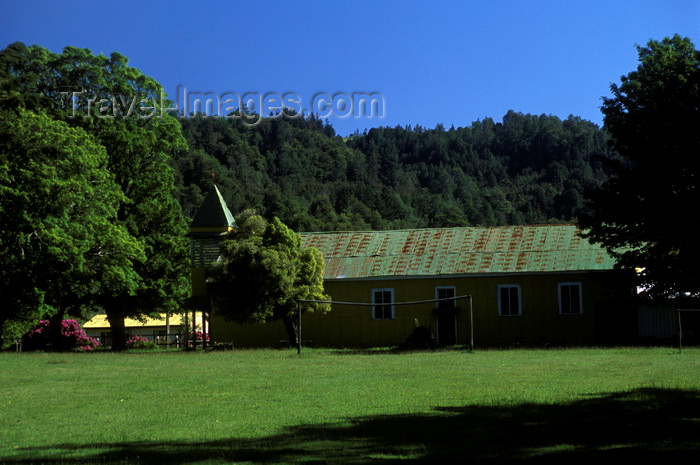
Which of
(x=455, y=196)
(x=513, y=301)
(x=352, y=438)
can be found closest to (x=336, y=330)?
(x=513, y=301)

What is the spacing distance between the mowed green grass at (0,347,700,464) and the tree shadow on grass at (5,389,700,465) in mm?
26

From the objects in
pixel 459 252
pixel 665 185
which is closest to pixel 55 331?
pixel 459 252

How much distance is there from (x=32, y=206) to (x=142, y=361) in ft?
37.5

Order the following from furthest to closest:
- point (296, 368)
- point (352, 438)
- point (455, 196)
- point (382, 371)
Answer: point (455, 196)
point (296, 368)
point (382, 371)
point (352, 438)

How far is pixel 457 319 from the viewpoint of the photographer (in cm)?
4012

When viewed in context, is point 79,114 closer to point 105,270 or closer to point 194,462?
point 105,270

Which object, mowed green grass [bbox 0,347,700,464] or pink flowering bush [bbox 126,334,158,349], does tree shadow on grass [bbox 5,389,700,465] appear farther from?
pink flowering bush [bbox 126,334,158,349]

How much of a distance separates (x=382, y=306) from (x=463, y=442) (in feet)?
96.8

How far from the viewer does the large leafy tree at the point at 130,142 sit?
135 ft

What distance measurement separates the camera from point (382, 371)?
22.5 meters

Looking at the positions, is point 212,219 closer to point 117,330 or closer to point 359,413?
point 117,330

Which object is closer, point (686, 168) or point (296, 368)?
point (686, 168)

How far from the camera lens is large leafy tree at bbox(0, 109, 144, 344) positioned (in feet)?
120

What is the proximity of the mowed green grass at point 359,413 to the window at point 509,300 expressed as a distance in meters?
14.8
